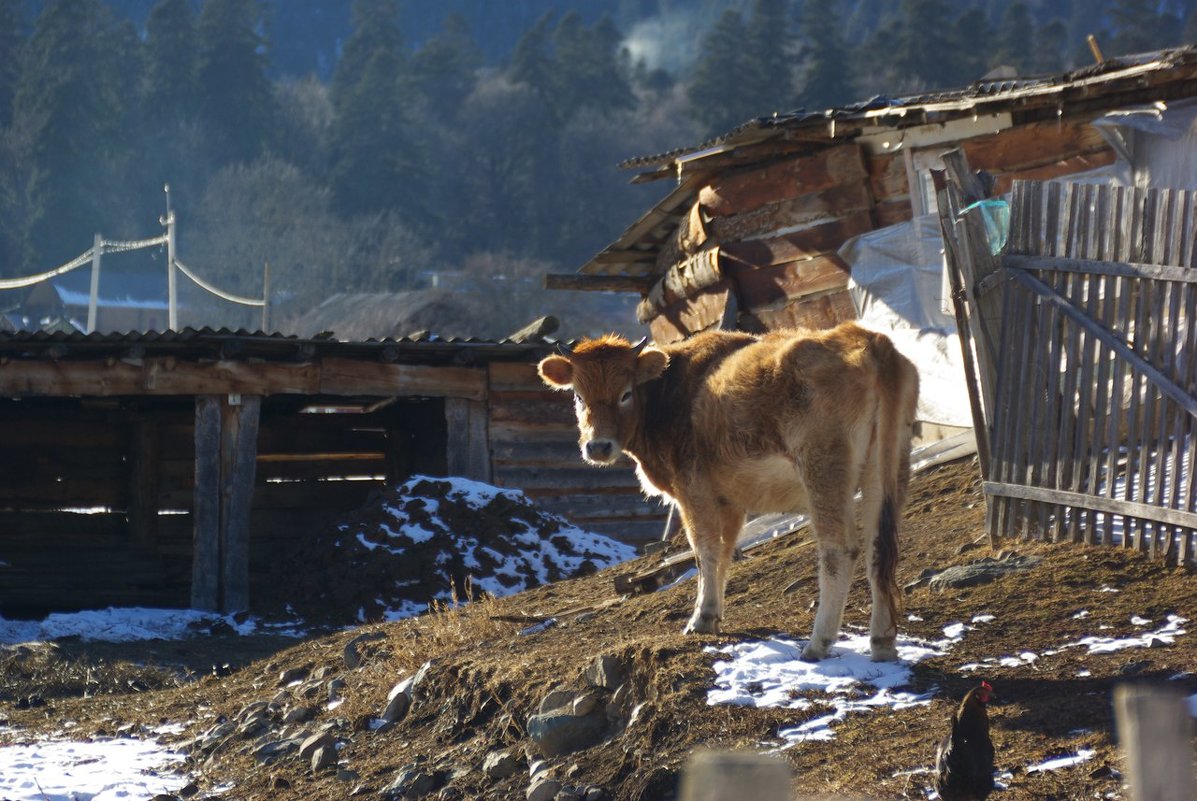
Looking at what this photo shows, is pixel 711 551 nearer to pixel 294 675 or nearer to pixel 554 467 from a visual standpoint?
pixel 294 675

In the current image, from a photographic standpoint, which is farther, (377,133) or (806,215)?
(377,133)

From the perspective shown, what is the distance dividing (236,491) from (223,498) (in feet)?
0.53

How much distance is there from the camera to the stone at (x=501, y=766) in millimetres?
6910

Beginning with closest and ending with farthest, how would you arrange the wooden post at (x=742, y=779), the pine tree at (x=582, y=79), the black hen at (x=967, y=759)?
the wooden post at (x=742, y=779)
the black hen at (x=967, y=759)
the pine tree at (x=582, y=79)


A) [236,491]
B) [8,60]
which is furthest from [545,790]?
[8,60]

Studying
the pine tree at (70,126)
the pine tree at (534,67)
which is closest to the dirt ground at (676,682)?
the pine tree at (70,126)

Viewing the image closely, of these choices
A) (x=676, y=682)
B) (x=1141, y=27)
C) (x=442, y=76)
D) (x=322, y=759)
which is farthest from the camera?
(x=442, y=76)

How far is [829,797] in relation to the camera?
5.46m

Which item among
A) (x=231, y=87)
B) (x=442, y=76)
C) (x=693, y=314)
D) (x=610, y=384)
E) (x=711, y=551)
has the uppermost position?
(x=442, y=76)

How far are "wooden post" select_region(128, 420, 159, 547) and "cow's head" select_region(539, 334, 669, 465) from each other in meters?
11.4

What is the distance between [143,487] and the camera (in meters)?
18.6

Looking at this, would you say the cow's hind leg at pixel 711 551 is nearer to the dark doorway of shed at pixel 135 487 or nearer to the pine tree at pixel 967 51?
the dark doorway of shed at pixel 135 487

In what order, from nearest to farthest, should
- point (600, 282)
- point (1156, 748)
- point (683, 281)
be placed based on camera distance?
point (1156, 748) < point (683, 281) < point (600, 282)

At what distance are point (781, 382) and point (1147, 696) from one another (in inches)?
194
